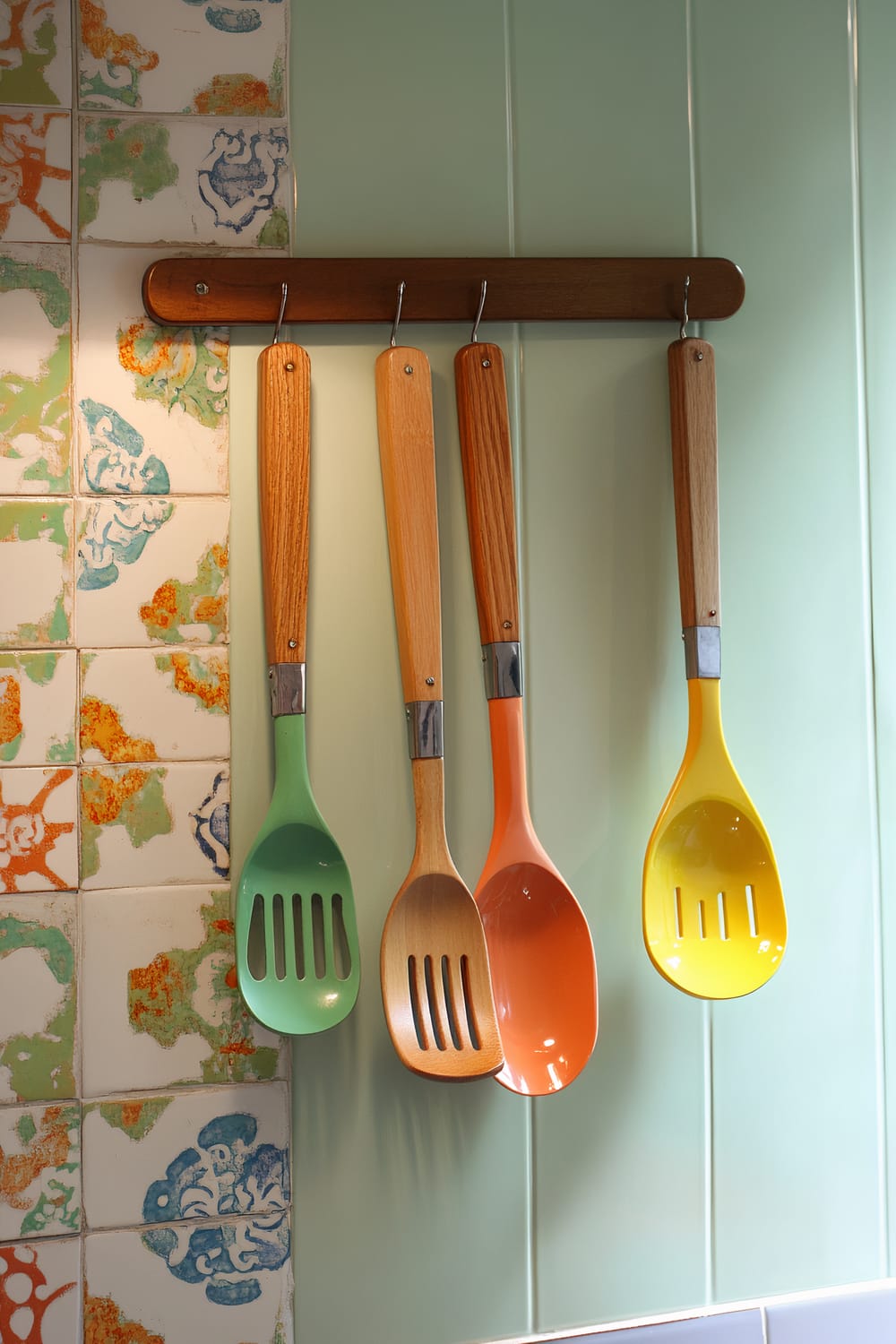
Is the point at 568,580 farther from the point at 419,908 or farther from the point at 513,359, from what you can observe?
the point at 419,908

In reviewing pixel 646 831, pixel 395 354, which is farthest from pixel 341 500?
pixel 646 831

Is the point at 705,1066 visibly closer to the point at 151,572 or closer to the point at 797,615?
the point at 797,615

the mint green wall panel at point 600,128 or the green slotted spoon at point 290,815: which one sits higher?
the mint green wall panel at point 600,128

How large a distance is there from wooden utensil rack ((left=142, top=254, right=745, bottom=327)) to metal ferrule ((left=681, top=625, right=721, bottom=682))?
280 mm

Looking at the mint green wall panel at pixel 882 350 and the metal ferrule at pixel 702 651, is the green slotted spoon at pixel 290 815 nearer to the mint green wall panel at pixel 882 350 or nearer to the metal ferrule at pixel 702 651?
the metal ferrule at pixel 702 651

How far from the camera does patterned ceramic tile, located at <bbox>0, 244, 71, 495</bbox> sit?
765 millimetres

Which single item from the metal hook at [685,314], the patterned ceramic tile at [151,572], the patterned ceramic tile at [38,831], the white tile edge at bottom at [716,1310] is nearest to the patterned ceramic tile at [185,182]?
the patterned ceramic tile at [151,572]

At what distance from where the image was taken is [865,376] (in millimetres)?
883

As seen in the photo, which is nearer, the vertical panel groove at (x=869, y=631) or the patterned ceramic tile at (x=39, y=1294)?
the patterned ceramic tile at (x=39, y=1294)

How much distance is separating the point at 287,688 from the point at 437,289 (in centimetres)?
36

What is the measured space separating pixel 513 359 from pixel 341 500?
198 millimetres

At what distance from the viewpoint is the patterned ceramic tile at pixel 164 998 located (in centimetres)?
76

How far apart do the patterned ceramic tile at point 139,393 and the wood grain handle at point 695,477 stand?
0.39 meters

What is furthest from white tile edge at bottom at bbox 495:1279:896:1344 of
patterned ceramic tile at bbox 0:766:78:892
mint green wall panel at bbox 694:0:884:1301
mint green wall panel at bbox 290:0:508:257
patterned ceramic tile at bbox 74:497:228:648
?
mint green wall panel at bbox 290:0:508:257
